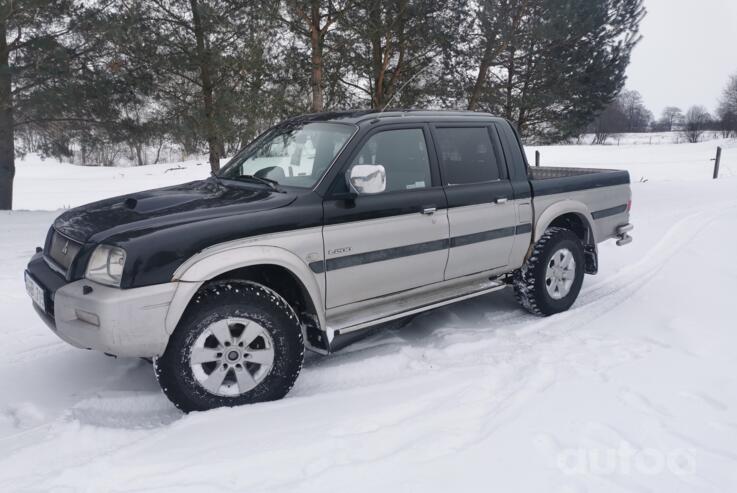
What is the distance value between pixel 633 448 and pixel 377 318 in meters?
1.70

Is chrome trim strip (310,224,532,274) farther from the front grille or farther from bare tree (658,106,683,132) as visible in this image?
bare tree (658,106,683,132)

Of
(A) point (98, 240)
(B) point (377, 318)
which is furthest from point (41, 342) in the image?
(B) point (377, 318)

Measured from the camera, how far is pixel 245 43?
10672 millimetres

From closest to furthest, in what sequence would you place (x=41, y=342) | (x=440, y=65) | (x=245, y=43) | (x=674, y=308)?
(x=41, y=342)
(x=674, y=308)
(x=245, y=43)
(x=440, y=65)

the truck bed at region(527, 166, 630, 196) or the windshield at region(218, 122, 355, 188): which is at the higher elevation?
the windshield at region(218, 122, 355, 188)

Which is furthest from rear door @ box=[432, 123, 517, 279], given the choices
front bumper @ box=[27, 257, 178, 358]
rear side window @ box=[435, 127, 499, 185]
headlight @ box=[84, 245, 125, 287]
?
headlight @ box=[84, 245, 125, 287]

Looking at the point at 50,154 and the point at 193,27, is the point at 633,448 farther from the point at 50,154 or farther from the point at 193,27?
the point at 50,154

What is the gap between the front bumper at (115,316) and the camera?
9.45 ft

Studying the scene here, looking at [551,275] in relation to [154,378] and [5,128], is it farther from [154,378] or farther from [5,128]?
[5,128]

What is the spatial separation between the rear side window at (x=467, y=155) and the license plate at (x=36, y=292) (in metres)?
2.83

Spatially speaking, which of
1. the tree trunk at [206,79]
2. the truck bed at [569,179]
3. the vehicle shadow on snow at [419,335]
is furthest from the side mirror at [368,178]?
the tree trunk at [206,79]

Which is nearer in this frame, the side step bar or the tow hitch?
the side step bar

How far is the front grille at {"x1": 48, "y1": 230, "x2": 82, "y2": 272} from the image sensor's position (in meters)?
3.23

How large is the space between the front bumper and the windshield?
1.25 metres
